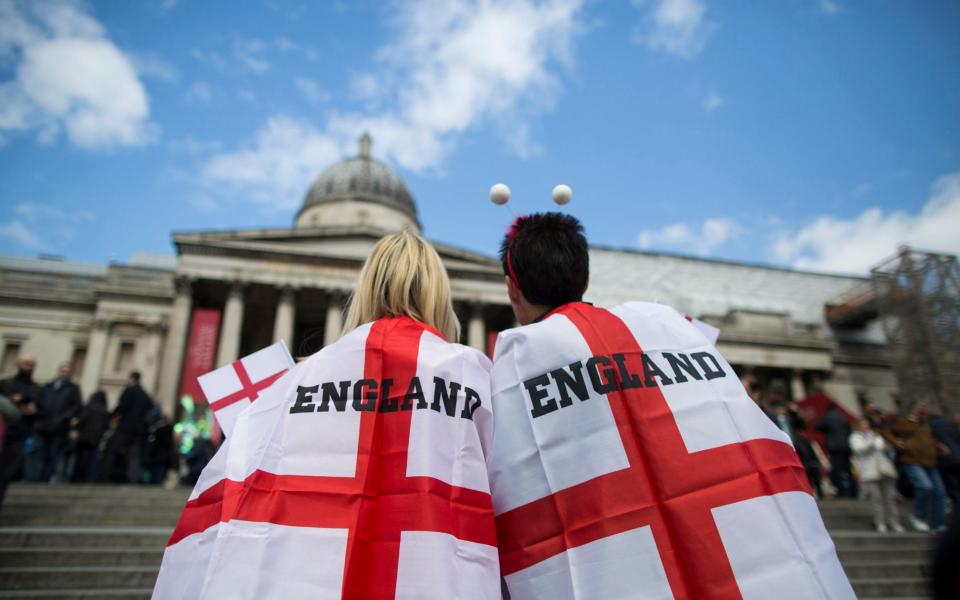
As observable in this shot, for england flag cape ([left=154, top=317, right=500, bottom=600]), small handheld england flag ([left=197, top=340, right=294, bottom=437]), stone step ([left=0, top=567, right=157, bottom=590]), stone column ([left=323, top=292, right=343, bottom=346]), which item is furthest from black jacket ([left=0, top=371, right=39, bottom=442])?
stone column ([left=323, top=292, right=343, bottom=346])

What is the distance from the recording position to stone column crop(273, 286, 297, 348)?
27.2 metres

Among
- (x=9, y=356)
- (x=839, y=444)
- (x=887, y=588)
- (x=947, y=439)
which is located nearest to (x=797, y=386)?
(x=839, y=444)

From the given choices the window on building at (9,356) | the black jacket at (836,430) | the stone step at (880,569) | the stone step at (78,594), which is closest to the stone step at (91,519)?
the stone step at (78,594)

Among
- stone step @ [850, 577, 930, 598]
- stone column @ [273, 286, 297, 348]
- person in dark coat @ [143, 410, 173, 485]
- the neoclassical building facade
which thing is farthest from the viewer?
the neoclassical building facade

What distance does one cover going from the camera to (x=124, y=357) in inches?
1254

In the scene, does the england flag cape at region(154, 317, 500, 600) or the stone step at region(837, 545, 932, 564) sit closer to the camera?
the england flag cape at region(154, 317, 500, 600)

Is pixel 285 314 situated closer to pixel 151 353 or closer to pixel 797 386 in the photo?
pixel 151 353

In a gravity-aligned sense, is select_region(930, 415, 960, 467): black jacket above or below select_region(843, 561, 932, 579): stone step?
above

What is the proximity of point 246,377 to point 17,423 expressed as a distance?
493 centimetres

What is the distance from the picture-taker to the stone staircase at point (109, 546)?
5797mm

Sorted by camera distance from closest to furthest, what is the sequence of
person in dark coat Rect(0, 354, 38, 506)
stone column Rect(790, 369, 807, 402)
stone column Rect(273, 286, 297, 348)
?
1. person in dark coat Rect(0, 354, 38, 506)
2. stone column Rect(273, 286, 297, 348)
3. stone column Rect(790, 369, 807, 402)

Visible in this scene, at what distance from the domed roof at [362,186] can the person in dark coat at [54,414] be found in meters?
30.3

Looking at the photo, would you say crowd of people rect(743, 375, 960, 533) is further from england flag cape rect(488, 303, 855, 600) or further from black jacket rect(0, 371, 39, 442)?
black jacket rect(0, 371, 39, 442)

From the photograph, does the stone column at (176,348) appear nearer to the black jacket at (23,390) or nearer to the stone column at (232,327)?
the stone column at (232,327)
